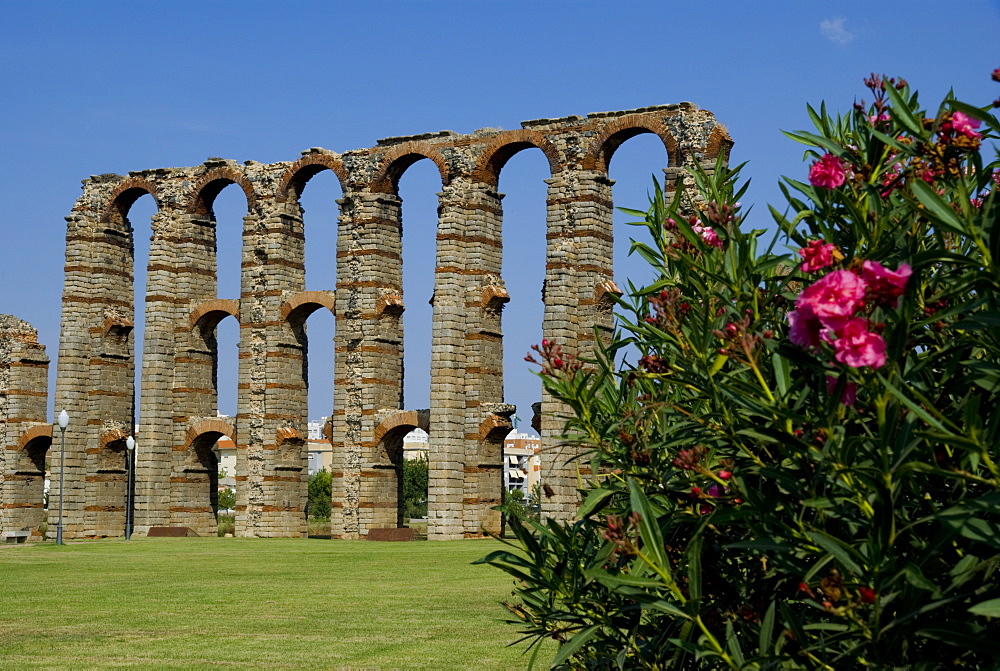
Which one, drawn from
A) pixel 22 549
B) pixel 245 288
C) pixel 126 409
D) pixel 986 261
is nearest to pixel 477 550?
pixel 22 549

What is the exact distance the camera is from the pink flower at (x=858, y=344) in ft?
9.68

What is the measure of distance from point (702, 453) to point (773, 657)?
914mm

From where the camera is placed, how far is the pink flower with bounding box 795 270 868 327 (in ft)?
9.61

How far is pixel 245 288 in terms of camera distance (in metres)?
36.7

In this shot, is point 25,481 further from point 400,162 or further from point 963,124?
point 963,124

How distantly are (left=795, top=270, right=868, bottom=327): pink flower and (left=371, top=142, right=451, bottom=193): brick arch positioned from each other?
100ft

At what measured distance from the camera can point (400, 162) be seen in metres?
34.8

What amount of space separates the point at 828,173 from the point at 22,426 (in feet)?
133

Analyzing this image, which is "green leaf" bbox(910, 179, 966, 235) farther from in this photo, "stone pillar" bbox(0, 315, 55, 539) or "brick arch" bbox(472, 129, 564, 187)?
"stone pillar" bbox(0, 315, 55, 539)

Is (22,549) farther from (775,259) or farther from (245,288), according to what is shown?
(775,259)

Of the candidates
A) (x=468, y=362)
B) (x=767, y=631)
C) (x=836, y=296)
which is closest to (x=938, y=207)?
(x=836, y=296)

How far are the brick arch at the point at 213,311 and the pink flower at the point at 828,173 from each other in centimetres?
3381

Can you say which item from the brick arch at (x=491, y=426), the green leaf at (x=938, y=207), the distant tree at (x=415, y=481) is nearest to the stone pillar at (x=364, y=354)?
the brick arch at (x=491, y=426)

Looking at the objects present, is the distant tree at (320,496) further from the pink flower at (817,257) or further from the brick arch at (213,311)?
the pink flower at (817,257)
